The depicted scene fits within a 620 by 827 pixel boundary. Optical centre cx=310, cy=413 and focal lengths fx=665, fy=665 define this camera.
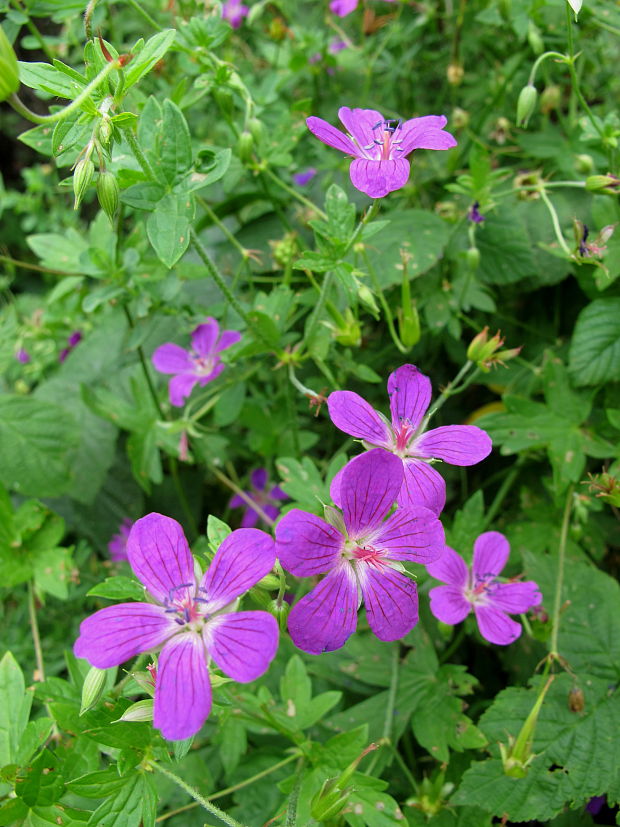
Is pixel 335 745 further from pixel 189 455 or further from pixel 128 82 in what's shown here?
pixel 128 82

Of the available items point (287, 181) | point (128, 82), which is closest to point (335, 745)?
point (128, 82)

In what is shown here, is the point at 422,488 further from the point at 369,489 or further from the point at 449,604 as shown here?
the point at 449,604

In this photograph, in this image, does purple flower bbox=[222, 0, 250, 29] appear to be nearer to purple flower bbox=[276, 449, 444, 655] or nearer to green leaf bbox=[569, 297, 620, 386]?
green leaf bbox=[569, 297, 620, 386]

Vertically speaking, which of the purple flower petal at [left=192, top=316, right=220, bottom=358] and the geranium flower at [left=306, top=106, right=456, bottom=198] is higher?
the geranium flower at [left=306, top=106, right=456, bottom=198]

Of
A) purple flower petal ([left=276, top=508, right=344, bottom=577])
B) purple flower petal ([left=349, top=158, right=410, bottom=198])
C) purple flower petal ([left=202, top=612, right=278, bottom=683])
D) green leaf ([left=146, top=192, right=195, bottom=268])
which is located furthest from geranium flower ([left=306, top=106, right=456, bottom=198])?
purple flower petal ([left=202, top=612, right=278, bottom=683])

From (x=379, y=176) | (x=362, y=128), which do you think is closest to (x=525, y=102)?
(x=362, y=128)

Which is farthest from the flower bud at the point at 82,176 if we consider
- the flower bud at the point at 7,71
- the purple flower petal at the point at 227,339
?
the purple flower petal at the point at 227,339
